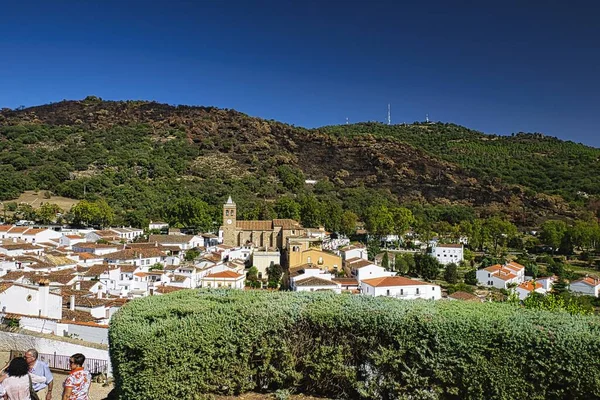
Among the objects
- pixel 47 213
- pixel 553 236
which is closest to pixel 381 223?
pixel 553 236

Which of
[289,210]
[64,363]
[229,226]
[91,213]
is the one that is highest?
[289,210]

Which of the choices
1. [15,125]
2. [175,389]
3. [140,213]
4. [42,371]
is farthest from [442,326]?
[15,125]

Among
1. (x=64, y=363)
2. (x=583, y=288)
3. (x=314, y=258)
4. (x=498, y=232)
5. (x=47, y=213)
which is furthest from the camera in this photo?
(x=498, y=232)

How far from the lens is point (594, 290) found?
1475 inches

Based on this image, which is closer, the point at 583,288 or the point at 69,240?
the point at 583,288

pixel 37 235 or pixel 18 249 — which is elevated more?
pixel 37 235

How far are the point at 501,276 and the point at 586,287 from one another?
6.84 meters

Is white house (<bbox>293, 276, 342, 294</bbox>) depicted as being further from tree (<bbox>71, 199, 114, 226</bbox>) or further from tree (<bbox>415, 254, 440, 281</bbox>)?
tree (<bbox>71, 199, 114, 226</bbox>)

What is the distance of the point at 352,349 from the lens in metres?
6.04

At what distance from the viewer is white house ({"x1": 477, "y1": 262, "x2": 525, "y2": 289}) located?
130 ft

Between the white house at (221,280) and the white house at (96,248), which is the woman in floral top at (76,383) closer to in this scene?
the white house at (221,280)

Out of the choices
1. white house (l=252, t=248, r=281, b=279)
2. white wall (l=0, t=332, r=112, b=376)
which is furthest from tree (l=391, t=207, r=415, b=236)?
white wall (l=0, t=332, r=112, b=376)

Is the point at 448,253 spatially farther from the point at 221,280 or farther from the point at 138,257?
the point at 138,257

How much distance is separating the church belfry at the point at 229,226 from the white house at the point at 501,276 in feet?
84.4
